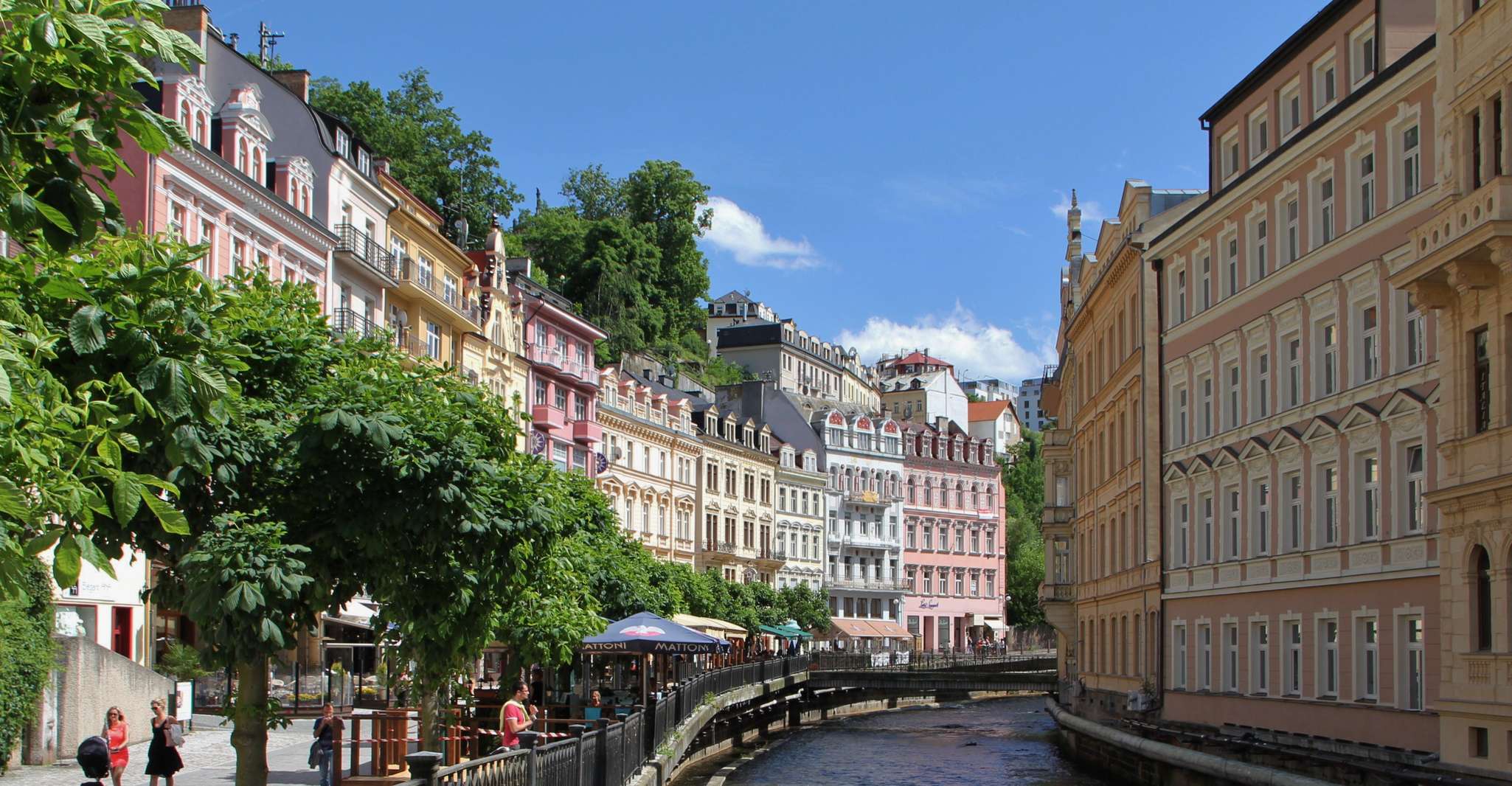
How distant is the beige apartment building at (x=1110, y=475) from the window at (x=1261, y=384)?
23.0 feet

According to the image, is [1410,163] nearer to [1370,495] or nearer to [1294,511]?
[1370,495]

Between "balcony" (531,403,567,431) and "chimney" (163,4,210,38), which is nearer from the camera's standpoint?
"chimney" (163,4,210,38)

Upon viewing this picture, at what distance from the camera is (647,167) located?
11875cm

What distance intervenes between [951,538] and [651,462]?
3763 centimetres

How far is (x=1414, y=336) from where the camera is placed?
27.0 metres

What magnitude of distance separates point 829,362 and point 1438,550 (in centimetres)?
11518

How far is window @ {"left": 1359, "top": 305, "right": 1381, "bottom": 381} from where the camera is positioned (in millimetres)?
28531

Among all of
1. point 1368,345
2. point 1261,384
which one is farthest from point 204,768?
point 1261,384

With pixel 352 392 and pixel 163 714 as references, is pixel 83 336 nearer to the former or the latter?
pixel 352 392

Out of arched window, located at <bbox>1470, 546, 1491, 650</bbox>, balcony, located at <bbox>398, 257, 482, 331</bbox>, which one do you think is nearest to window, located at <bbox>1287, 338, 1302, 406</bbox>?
arched window, located at <bbox>1470, 546, 1491, 650</bbox>

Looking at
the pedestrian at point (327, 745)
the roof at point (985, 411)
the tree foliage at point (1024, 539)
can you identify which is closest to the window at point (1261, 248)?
the pedestrian at point (327, 745)

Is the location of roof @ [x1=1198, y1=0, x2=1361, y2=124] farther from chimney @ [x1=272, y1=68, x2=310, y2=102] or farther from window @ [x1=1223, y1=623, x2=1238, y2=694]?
chimney @ [x1=272, y1=68, x2=310, y2=102]

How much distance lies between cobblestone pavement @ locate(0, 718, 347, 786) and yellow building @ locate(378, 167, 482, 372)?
2058 cm

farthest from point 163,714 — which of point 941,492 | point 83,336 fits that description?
point 941,492
